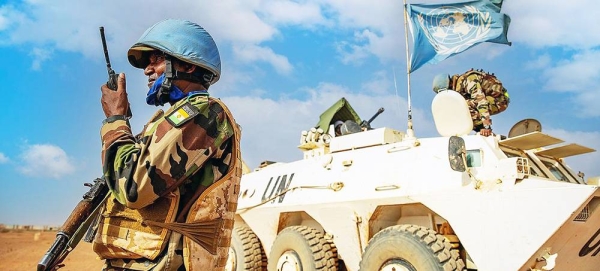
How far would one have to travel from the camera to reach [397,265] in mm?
5152

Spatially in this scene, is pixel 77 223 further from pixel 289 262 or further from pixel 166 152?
pixel 289 262

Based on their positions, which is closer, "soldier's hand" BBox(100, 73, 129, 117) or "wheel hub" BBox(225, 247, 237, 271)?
"soldier's hand" BBox(100, 73, 129, 117)

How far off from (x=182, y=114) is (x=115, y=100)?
0.39 metres

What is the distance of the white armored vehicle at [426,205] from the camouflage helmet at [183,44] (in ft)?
10.6

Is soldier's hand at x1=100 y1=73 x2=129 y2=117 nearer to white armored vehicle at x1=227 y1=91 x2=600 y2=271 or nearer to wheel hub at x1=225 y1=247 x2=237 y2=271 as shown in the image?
white armored vehicle at x1=227 y1=91 x2=600 y2=271

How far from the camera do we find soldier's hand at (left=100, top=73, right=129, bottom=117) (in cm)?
236

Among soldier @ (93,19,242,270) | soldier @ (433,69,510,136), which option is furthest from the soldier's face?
soldier @ (433,69,510,136)

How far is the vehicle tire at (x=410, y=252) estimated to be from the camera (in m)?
4.93

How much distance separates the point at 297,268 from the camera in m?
6.47

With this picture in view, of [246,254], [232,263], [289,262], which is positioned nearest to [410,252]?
[289,262]

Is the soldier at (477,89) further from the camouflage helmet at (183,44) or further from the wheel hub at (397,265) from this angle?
the camouflage helmet at (183,44)

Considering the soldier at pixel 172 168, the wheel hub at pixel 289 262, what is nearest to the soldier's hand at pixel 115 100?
the soldier at pixel 172 168

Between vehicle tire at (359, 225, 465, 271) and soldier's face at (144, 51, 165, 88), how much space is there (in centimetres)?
335

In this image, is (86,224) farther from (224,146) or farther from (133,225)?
(224,146)
